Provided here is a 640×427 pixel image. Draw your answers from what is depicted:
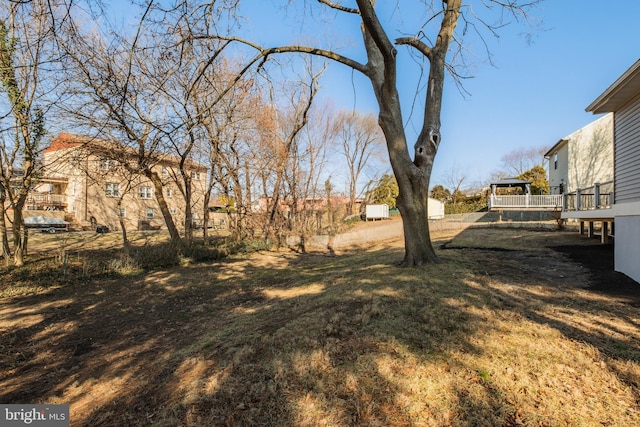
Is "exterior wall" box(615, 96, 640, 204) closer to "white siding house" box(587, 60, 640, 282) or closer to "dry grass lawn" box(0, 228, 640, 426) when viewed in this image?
"white siding house" box(587, 60, 640, 282)

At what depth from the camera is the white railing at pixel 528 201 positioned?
1870 centimetres

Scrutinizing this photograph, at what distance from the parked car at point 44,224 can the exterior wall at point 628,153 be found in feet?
88.3

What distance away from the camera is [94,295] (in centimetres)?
669

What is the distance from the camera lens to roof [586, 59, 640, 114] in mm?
6895

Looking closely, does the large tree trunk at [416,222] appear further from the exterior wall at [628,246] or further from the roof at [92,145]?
the roof at [92,145]

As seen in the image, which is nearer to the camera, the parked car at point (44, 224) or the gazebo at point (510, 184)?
the parked car at point (44, 224)

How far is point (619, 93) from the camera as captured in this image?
793 centimetres

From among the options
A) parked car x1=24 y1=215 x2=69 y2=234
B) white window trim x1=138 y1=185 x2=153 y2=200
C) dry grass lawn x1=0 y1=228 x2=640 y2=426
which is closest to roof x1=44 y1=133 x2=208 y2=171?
dry grass lawn x1=0 y1=228 x2=640 y2=426

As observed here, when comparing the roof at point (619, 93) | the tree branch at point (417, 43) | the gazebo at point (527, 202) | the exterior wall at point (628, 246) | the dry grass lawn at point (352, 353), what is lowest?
the dry grass lawn at point (352, 353)

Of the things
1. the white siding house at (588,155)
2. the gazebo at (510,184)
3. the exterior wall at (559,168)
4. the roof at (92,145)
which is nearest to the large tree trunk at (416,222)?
the roof at (92,145)

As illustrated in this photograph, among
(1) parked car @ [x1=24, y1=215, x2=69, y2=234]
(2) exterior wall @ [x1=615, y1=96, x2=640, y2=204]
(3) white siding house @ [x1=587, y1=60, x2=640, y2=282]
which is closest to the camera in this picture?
(3) white siding house @ [x1=587, y1=60, x2=640, y2=282]

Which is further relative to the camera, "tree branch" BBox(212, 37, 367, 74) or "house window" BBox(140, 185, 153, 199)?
"house window" BBox(140, 185, 153, 199)

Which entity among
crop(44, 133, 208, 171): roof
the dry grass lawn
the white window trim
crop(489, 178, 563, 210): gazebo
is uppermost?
crop(44, 133, 208, 171): roof

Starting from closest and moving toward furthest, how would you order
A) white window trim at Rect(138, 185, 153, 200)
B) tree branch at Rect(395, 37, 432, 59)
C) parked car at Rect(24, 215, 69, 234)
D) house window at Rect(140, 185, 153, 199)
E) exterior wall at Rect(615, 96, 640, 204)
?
tree branch at Rect(395, 37, 432, 59) < exterior wall at Rect(615, 96, 640, 204) < parked car at Rect(24, 215, 69, 234) < white window trim at Rect(138, 185, 153, 200) < house window at Rect(140, 185, 153, 199)
